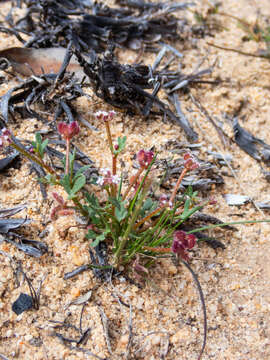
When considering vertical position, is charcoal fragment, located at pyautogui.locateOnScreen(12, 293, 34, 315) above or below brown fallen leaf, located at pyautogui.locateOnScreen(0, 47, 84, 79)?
below

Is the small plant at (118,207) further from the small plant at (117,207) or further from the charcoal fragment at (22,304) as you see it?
the charcoal fragment at (22,304)

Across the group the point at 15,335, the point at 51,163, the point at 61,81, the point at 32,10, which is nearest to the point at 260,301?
the point at 15,335

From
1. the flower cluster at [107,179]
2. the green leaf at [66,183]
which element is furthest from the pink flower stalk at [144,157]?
the green leaf at [66,183]

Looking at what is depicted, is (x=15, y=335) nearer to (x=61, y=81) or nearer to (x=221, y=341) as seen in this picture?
(x=221, y=341)

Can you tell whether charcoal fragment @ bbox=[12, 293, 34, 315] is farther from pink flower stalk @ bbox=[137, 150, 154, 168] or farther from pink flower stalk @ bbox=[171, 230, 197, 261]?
pink flower stalk @ bbox=[137, 150, 154, 168]

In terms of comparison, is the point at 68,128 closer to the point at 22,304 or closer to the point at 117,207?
the point at 117,207

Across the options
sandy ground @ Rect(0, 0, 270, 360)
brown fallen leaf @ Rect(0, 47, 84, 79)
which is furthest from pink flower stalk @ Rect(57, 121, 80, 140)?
brown fallen leaf @ Rect(0, 47, 84, 79)

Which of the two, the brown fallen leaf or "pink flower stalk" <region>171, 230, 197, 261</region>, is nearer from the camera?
"pink flower stalk" <region>171, 230, 197, 261</region>
